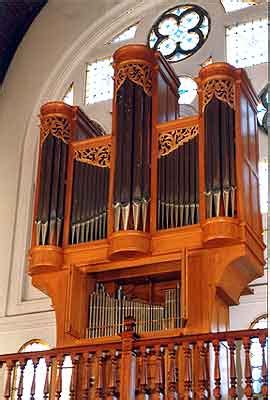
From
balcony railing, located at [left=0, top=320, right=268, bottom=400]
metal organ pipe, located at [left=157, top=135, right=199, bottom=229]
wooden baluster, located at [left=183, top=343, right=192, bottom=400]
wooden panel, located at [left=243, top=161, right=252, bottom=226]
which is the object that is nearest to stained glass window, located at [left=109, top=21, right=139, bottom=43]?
metal organ pipe, located at [left=157, top=135, right=199, bottom=229]

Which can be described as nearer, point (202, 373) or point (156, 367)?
point (202, 373)

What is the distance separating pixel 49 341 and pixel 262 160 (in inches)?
168

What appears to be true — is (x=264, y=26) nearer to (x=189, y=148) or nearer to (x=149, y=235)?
(x=189, y=148)

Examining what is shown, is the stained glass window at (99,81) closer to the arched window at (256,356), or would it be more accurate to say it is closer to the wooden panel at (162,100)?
the wooden panel at (162,100)

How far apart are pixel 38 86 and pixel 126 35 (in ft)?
6.11

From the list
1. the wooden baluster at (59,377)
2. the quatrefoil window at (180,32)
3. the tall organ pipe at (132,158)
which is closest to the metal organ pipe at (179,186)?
the tall organ pipe at (132,158)

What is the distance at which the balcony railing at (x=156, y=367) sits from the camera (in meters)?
9.17

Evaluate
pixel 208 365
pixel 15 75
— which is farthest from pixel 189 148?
pixel 15 75

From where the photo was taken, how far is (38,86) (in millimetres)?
15625

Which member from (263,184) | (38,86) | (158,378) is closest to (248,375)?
(158,378)

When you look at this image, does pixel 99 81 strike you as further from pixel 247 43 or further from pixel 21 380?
pixel 21 380

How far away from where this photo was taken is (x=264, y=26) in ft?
46.0

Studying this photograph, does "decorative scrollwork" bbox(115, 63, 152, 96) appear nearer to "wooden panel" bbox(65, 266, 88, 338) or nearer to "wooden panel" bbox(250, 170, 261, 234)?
"wooden panel" bbox(250, 170, 261, 234)

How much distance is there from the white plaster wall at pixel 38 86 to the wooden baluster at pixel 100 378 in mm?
3489
